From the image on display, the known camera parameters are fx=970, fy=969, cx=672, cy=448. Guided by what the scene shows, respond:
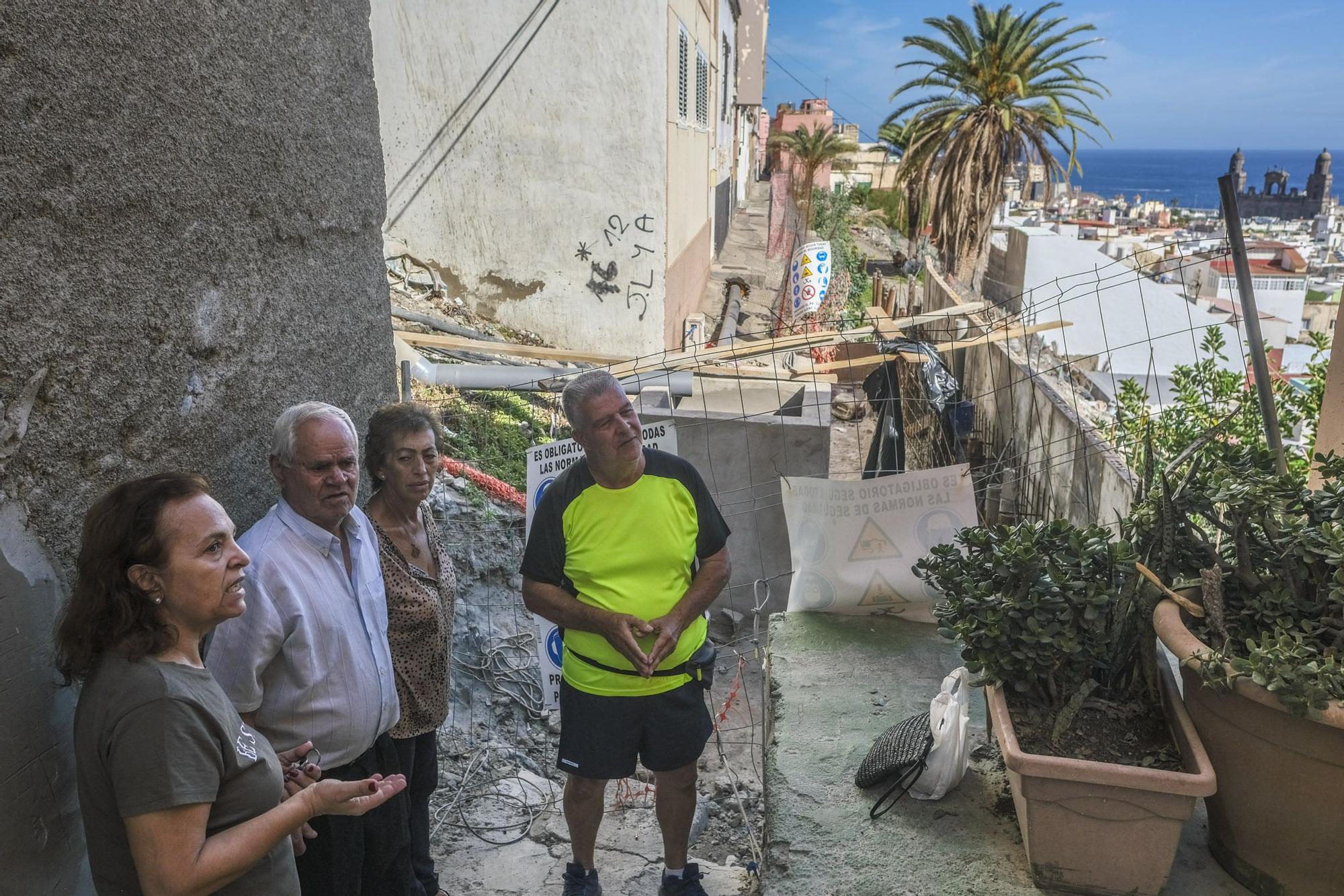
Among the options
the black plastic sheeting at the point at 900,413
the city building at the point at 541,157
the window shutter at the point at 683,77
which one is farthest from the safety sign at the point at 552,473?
the window shutter at the point at 683,77

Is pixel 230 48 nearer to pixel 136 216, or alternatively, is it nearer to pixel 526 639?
pixel 136 216

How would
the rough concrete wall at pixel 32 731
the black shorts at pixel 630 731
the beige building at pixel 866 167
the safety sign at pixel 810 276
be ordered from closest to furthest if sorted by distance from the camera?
the rough concrete wall at pixel 32 731 → the black shorts at pixel 630 731 → the safety sign at pixel 810 276 → the beige building at pixel 866 167

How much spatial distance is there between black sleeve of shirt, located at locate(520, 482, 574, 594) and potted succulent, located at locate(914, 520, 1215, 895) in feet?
3.73

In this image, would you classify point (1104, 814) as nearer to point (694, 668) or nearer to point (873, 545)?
point (694, 668)

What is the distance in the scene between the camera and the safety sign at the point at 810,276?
44.4 ft

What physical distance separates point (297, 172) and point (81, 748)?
6.04 feet

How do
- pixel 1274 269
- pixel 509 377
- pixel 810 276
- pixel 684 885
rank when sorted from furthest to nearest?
pixel 1274 269
pixel 810 276
pixel 509 377
pixel 684 885

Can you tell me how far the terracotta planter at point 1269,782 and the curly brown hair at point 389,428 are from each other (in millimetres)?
2118

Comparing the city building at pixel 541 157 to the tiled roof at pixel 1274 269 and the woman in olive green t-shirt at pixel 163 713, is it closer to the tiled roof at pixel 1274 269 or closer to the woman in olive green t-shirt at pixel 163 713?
the woman in olive green t-shirt at pixel 163 713

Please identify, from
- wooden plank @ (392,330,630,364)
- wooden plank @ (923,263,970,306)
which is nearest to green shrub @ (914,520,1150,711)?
wooden plank @ (392,330,630,364)

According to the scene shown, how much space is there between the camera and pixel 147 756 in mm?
1630

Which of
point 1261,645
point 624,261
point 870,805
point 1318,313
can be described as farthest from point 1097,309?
point 1318,313

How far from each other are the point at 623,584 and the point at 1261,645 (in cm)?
168

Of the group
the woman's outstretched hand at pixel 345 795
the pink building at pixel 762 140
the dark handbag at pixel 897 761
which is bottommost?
the dark handbag at pixel 897 761
